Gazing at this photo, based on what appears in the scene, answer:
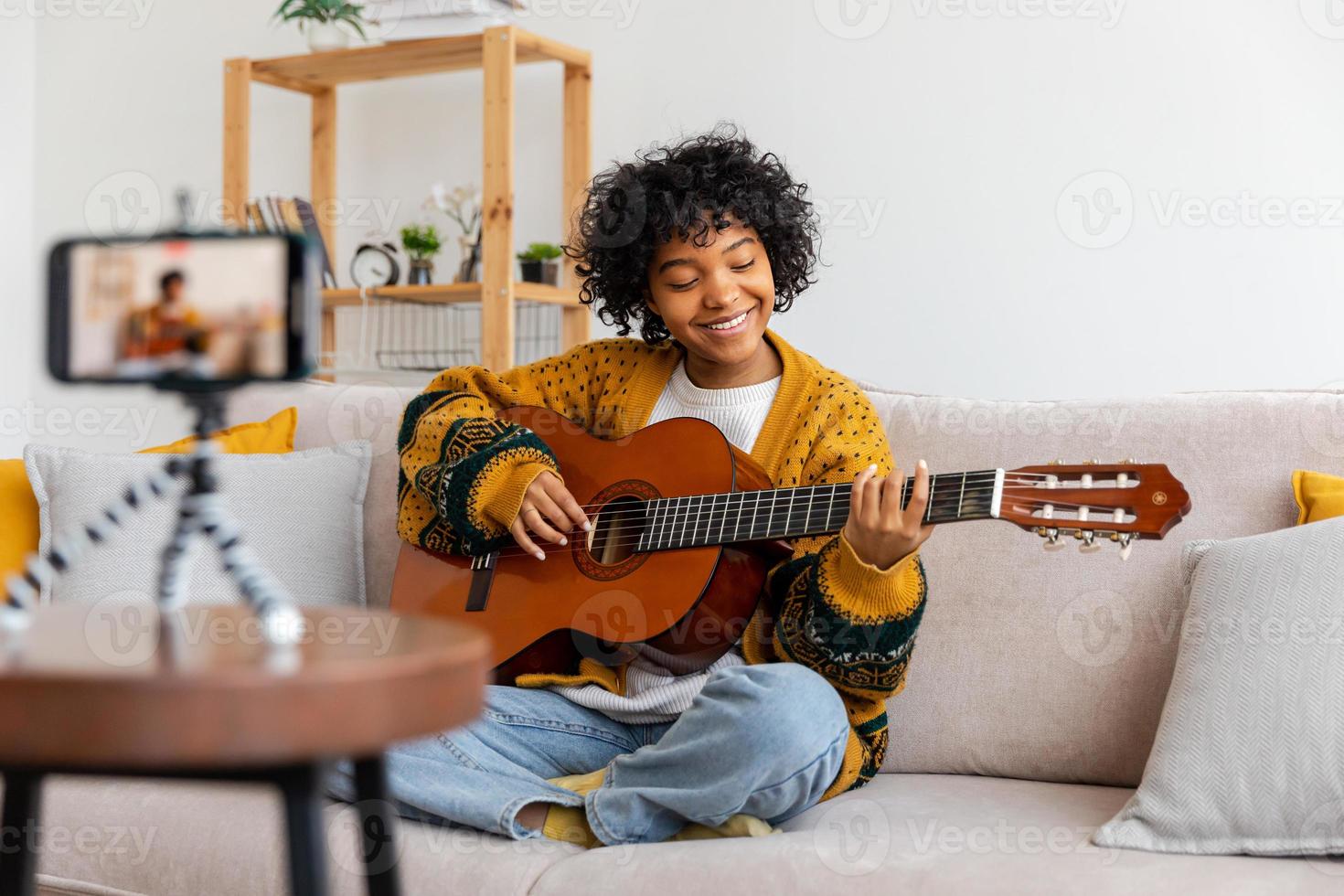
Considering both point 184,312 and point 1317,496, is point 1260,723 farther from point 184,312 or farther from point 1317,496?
point 184,312

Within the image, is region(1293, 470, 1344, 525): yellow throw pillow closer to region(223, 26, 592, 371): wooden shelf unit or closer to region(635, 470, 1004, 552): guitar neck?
region(635, 470, 1004, 552): guitar neck

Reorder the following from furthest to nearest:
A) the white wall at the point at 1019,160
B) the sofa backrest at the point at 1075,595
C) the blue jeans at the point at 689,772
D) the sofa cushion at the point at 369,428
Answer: the white wall at the point at 1019,160, the sofa cushion at the point at 369,428, the sofa backrest at the point at 1075,595, the blue jeans at the point at 689,772

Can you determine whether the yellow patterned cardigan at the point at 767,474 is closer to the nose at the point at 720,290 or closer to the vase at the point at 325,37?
the nose at the point at 720,290

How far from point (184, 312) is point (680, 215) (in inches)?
39.4

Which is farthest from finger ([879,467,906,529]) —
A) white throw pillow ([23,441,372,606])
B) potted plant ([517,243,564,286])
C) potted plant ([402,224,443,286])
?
potted plant ([402,224,443,286])

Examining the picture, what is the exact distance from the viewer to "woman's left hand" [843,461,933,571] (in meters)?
1.20

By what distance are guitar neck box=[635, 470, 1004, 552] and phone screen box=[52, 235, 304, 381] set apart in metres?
0.75

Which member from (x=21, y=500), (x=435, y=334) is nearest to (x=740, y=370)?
(x=21, y=500)

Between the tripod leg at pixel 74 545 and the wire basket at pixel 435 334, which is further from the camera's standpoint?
the wire basket at pixel 435 334

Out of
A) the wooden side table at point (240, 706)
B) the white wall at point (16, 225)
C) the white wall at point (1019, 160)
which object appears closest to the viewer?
the wooden side table at point (240, 706)

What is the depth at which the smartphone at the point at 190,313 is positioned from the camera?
24.2 inches

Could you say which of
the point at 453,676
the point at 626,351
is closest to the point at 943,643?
the point at 626,351

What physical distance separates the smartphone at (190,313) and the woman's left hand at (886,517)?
0.70 m

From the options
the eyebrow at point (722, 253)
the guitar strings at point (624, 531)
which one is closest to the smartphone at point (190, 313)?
the guitar strings at point (624, 531)
